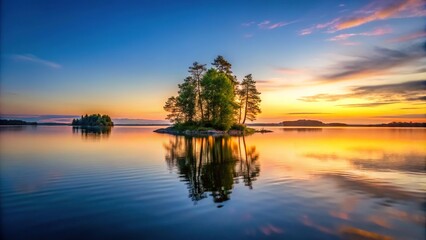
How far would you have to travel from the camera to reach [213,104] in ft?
269

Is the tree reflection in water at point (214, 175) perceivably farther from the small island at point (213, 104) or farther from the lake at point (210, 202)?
the small island at point (213, 104)

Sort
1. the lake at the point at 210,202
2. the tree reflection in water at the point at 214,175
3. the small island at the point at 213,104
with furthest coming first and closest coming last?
the small island at the point at 213,104, the tree reflection in water at the point at 214,175, the lake at the point at 210,202

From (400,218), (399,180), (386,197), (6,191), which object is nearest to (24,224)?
(6,191)

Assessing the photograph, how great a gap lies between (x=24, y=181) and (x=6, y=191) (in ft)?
8.00

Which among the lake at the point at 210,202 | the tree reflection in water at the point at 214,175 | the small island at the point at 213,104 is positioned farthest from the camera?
the small island at the point at 213,104

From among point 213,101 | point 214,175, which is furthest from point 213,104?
point 214,175

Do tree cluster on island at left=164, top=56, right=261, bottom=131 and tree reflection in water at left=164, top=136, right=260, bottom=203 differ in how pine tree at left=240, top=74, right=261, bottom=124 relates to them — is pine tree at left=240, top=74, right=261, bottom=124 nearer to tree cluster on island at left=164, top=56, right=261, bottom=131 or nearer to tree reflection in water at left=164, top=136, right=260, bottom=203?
tree cluster on island at left=164, top=56, right=261, bottom=131

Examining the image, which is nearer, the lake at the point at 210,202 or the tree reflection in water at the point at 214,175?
the lake at the point at 210,202

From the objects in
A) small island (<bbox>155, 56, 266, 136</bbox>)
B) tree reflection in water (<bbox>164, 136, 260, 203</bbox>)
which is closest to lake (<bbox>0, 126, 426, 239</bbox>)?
tree reflection in water (<bbox>164, 136, 260, 203</bbox>)

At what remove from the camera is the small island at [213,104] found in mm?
79875

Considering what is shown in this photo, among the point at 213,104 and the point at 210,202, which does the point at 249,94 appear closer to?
the point at 213,104

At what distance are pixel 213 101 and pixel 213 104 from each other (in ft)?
4.79

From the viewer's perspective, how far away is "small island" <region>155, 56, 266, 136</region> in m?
79.9

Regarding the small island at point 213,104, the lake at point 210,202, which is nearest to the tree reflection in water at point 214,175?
the lake at point 210,202
